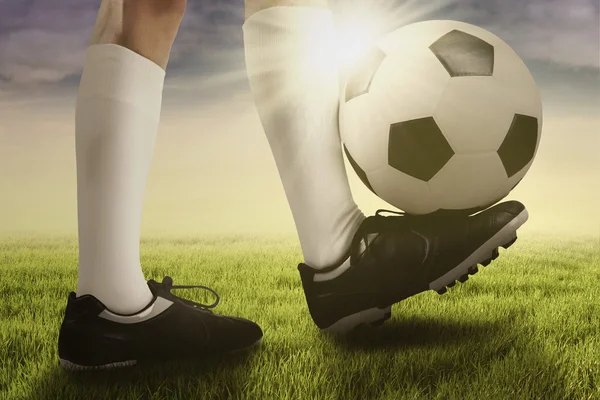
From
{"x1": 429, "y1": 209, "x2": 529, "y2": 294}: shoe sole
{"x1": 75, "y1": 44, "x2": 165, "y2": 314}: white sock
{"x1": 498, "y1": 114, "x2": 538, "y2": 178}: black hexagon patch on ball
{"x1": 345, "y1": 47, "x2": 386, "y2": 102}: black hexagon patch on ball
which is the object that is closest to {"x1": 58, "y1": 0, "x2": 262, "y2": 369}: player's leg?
{"x1": 75, "y1": 44, "x2": 165, "y2": 314}: white sock

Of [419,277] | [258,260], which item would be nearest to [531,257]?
[258,260]

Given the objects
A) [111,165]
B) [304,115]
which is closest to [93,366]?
[111,165]

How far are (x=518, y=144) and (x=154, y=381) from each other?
1.74 meters

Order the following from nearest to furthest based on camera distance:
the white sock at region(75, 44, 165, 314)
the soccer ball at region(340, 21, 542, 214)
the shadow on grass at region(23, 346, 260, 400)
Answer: the shadow on grass at region(23, 346, 260, 400), the white sock at region(75, 44, 165, 314), the soccer ball at region(340, 21, 542, 214)

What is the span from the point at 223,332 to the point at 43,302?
1527 mm

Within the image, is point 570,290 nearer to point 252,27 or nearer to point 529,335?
point 529,335

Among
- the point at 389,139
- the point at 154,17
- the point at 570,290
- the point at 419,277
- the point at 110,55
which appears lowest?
the point at 570,290

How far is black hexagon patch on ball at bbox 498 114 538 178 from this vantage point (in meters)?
2.35

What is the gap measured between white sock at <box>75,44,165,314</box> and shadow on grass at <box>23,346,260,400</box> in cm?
26

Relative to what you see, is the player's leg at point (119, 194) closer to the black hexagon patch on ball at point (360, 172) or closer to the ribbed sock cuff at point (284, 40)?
the ribbed sock cuff at point (284, 40)

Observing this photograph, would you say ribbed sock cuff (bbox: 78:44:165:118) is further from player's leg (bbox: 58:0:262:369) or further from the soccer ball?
the soccer ball

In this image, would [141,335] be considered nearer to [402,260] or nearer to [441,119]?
[402,260]

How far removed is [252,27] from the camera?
235 centimetres

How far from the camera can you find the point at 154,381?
6.33ft
